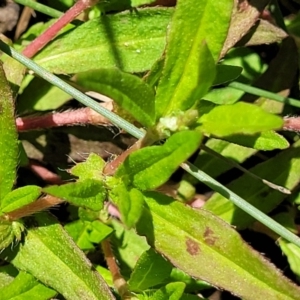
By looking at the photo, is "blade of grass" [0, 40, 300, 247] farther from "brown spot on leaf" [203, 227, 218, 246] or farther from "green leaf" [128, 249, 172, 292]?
"green leaf" [128, 249, 172, 292]

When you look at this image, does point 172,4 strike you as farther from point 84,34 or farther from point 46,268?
point 46,268

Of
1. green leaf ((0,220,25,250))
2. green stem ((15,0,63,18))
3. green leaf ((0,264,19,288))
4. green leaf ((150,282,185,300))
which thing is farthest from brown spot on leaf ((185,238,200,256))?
green stem ((15,0,63,18))

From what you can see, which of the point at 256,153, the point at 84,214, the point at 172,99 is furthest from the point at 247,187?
the point at 172,99

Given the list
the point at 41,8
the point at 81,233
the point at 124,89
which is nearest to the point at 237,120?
the point at 124,89

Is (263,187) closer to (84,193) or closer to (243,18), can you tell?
(243,18)

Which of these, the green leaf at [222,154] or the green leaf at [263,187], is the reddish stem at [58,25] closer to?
the green leaf at [222,154]
